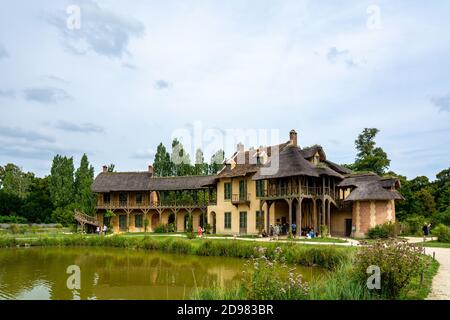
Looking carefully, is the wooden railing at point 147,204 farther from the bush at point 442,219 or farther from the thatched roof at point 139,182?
the bush at point 442,219

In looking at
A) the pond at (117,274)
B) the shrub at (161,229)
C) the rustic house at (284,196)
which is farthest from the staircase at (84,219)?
the pond at (117,274)

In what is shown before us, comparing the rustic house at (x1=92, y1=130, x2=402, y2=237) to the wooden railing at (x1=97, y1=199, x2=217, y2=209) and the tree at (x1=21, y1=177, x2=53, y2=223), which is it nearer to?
the wooden railing at (x1=97, y1=199, x2=217, y2=209)

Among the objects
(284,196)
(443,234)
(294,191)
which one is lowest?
(443,234)

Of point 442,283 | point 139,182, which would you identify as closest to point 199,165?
point 139,182

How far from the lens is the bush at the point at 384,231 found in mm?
27062

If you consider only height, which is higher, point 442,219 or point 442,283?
point 442,219

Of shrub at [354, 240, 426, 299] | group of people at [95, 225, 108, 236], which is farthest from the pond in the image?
group of people at [95, 225, 108, 236]

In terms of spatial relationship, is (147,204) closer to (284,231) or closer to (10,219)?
(284,231)

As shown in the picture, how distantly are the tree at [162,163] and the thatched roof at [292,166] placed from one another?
76.0 ft

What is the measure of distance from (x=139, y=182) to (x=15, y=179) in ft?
125

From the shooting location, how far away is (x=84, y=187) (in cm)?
5138

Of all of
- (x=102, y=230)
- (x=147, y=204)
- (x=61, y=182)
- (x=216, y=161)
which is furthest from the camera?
(x=216, y=161)
